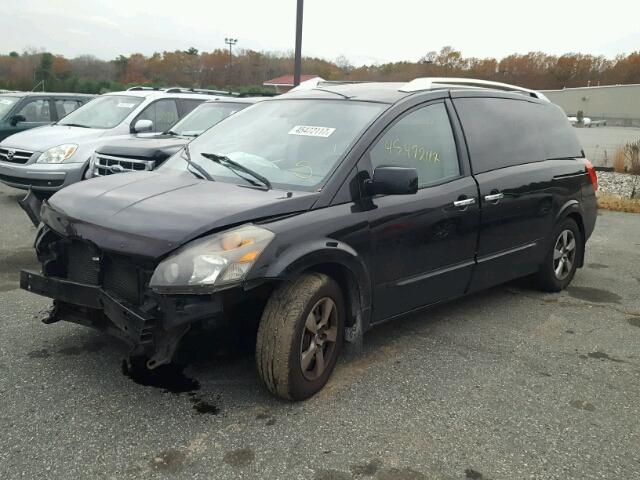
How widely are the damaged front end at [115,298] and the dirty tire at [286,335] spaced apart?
0.31m

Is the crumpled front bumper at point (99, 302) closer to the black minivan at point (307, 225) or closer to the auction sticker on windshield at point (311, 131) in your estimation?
the black minivan at point (307, 225)

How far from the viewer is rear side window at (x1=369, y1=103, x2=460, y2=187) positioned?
12.7ft

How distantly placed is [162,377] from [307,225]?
49.5 inches

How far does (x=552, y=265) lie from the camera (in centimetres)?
546

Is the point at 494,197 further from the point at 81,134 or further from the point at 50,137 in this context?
the point at 50,137

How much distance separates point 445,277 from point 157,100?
22.7ft

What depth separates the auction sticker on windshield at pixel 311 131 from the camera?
3.88m

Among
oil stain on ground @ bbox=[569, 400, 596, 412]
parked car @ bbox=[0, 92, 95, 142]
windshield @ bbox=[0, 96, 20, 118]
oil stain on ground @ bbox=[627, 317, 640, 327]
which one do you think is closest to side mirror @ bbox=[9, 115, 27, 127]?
parked car @ bbox=[0, 92, 95, 142]

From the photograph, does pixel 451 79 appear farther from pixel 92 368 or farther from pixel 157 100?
pixel 157 100

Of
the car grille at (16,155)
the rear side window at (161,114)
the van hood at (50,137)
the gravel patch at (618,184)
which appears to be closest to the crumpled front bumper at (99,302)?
the van hood at (50,137)

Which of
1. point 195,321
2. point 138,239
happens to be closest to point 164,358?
point 195,321

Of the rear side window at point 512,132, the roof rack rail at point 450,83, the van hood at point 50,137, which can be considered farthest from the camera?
the van hood at point 50,137

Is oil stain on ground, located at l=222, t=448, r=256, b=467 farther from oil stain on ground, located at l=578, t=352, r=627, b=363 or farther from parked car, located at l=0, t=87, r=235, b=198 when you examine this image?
parked car, located at l=0, t=87, r=235, b=198

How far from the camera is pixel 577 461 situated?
2.87m
